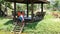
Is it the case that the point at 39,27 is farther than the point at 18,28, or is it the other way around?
the point at 39,27

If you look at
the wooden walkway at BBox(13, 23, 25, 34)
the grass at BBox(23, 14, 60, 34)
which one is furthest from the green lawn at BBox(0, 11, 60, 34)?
the wooden walkway at BBox(13, 23, 25, 34)

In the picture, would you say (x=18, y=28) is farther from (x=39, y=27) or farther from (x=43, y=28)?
(x=43, y=28)

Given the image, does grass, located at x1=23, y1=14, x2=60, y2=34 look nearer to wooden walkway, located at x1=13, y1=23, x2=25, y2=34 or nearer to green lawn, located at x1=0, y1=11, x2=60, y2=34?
green lawn, located at x1=0, y1=11, x2=60, y2=34

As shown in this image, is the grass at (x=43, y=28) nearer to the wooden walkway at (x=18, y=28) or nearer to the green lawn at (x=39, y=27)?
the green lawn at (x=39, y=27)

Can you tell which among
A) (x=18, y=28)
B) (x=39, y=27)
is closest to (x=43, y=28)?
(x=39, y=27)

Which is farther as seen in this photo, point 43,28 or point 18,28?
point 43,28

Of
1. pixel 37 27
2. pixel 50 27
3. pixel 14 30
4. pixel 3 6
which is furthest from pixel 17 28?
pixel 3 6

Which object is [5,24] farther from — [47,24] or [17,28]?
[47,24]

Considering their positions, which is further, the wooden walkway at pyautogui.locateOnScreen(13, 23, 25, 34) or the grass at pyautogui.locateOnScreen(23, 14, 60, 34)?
the grass at pyautogui.locateOnScreen(23, 14, 60, 34)

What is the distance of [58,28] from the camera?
17.9m

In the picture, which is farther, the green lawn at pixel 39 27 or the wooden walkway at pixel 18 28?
the green lawn at pixel 39 27

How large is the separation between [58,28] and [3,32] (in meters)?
4.57

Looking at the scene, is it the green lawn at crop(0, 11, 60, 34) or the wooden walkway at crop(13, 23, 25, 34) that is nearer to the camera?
the wooden walkway at crop(13, 23, 25, 34)

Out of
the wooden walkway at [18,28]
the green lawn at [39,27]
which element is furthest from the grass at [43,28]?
the wooden walkway at [18,28]
